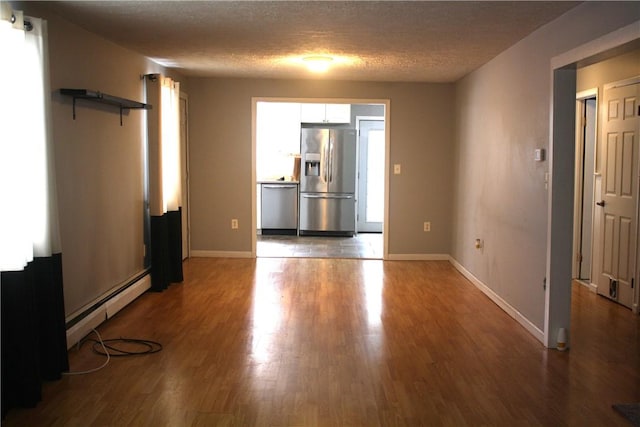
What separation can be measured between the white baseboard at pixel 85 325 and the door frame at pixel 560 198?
321 centimetres

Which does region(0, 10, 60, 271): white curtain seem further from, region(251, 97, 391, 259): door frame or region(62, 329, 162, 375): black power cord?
region(251, 97, 391, 259): door frame

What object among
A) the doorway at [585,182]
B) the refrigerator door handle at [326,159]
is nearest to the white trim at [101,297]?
the refrigerator door handle at [326,159]

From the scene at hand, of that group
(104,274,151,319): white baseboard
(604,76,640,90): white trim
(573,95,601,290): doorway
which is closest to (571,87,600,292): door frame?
(573,95,601,290): doorway

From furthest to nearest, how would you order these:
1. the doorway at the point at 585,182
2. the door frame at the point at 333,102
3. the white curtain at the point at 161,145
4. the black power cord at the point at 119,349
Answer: the door frame at the point at 333,102 → the doorway at the point at 585,182 → the white curtain at the point at 161,145 → the black power cord at the point at 119,349

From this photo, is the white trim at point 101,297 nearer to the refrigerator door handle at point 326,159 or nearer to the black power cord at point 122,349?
the black power cord at point 122,349

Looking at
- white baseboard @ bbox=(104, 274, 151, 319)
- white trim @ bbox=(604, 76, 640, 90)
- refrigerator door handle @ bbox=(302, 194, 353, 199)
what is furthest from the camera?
refrigerator door handle @ bbox=(302, 194, 353, 199)

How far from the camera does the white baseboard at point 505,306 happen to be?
171 inches

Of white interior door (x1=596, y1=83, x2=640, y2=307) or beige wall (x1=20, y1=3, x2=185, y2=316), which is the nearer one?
beige wall (x1=20, y1=3, x2=185, y2=316)

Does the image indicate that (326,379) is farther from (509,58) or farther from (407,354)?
(509,58)

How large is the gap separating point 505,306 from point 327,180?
4816 millimetres

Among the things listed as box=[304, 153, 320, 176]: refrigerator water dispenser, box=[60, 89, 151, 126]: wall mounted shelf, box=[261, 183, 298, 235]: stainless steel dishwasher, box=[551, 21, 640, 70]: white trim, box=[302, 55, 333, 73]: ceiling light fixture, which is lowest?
box=[261, 183, 298, 235]: stainless steel dishwasher

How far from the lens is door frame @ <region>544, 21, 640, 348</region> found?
13.1 ft

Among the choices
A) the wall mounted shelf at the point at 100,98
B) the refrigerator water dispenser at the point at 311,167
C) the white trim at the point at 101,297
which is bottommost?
the white trim at the point at 101,297

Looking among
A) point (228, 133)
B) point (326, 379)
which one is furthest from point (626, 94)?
point (228, 133)
